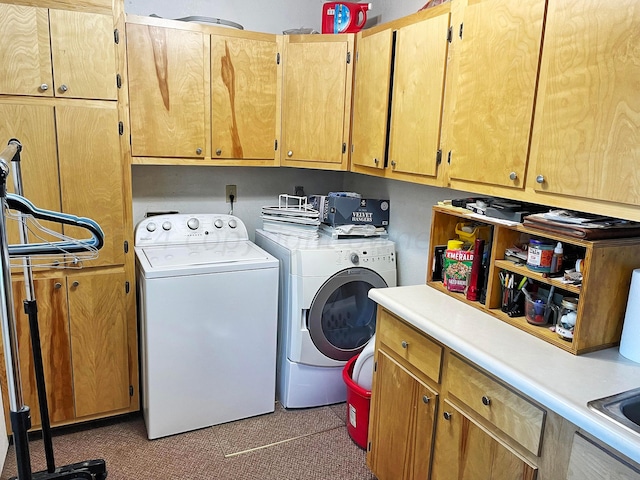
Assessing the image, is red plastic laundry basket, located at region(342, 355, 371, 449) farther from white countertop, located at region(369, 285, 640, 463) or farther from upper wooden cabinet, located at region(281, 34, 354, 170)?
upper wooden cabinet, located at region(281, 34, 354, 170)

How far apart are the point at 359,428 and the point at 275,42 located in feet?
6.85

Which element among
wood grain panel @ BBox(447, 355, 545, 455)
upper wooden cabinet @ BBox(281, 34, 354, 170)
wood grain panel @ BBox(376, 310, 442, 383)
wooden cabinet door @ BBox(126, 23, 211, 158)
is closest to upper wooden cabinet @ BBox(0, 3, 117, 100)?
wooden cabinet door @ BBox(126, 23, 211, 158)

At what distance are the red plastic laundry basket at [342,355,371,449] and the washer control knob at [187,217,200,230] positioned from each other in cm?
118

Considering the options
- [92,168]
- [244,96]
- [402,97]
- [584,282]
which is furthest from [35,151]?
[584,282]

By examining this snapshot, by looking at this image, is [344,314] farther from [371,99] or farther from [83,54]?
[83,54]

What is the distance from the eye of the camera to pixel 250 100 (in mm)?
2621

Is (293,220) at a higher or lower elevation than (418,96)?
lower

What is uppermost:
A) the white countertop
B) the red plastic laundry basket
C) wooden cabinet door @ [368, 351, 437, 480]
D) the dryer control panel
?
the dryer control panel

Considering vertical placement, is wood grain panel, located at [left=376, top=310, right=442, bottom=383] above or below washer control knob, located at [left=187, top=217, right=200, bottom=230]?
below

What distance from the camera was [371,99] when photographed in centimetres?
241

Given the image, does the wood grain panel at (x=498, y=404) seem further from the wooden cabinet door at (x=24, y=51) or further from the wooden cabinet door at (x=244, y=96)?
the wooden cabinet door at (x=24, y=51)

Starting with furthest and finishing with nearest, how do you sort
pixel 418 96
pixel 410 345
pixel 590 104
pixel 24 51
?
pixel 418 96 → pixel 24 51 → pixel 410 345 → pixel 590 104

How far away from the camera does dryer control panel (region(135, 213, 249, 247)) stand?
104 inches

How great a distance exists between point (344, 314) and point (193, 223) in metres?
1.02
